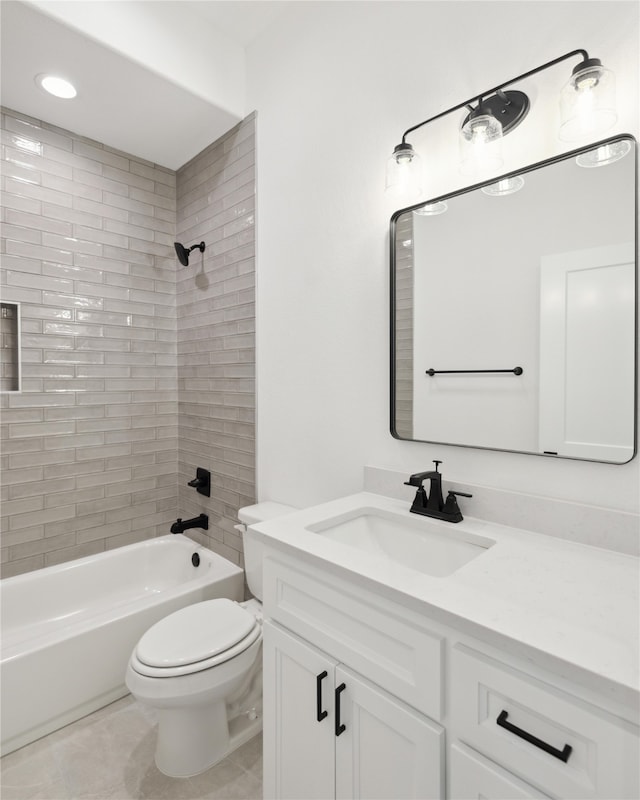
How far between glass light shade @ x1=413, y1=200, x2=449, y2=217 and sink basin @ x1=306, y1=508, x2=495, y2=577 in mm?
956

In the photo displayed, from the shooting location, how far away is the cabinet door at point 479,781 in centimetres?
70

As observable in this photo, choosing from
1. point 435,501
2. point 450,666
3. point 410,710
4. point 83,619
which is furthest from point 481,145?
point 83,619

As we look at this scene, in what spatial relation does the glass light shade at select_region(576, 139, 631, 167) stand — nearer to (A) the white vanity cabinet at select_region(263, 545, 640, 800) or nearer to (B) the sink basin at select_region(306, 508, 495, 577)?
(B) the sink basin at select_region(306, 508, 495, 577)

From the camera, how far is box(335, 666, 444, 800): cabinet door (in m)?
0.82

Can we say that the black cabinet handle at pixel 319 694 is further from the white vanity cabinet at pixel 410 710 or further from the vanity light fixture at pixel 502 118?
the vanity light fixture at pixel 502 118

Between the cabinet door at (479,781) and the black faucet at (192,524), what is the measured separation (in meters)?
1.75

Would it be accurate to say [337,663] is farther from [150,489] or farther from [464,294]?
[150,489]

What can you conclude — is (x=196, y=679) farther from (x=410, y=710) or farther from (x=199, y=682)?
(x=410, y=710)

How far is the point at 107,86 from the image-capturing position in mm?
1884

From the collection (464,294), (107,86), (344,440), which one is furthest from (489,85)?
(107,86)

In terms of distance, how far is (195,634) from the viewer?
5.06 ft

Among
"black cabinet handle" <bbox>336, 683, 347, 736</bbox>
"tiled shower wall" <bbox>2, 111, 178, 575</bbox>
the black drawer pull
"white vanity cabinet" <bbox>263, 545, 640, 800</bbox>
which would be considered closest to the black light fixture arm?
"white vanity cabinet" <bbox>263, 545, 640, 800</bbox>

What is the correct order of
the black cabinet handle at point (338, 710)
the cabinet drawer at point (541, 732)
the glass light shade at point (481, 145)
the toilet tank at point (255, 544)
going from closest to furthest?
the cabinet drawer at point (541, 732) < the black cabinet handle at point (338, 710) < the glass light shade at point (481, 145) < the toilet tank at point (255, 544)

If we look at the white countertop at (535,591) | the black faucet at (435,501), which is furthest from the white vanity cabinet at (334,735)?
the black faucet at (435,501)
